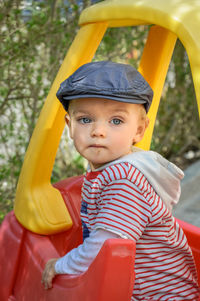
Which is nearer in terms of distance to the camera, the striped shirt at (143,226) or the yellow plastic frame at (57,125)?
the striped shirt at (143,226)

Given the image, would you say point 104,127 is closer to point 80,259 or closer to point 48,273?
point 80,259

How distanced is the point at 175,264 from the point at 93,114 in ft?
1.84

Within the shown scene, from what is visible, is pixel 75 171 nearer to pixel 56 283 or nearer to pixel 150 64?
pixel 150 64

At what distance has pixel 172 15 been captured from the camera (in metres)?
1.39

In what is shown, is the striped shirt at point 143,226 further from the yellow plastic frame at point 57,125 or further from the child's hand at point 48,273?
the yellow plastic frame at point 57,125

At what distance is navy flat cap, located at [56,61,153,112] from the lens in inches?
57.8

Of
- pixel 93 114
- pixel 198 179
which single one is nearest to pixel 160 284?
pixel 93 114

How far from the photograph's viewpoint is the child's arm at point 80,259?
4.78 feet

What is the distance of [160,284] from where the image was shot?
5.24ft

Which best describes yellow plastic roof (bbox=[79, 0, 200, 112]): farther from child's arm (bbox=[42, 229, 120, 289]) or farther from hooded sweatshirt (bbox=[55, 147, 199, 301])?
child's arm (bbox=[42, 229, 120, 289])

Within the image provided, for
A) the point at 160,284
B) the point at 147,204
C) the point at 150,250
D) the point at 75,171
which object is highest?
the point at 75,171

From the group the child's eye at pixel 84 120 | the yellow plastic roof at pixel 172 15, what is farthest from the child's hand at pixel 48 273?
the yellow plastic roof at pixel 172 15

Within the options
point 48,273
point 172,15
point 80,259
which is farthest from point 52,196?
point 172,15

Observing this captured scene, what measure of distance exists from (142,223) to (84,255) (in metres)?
0.20
